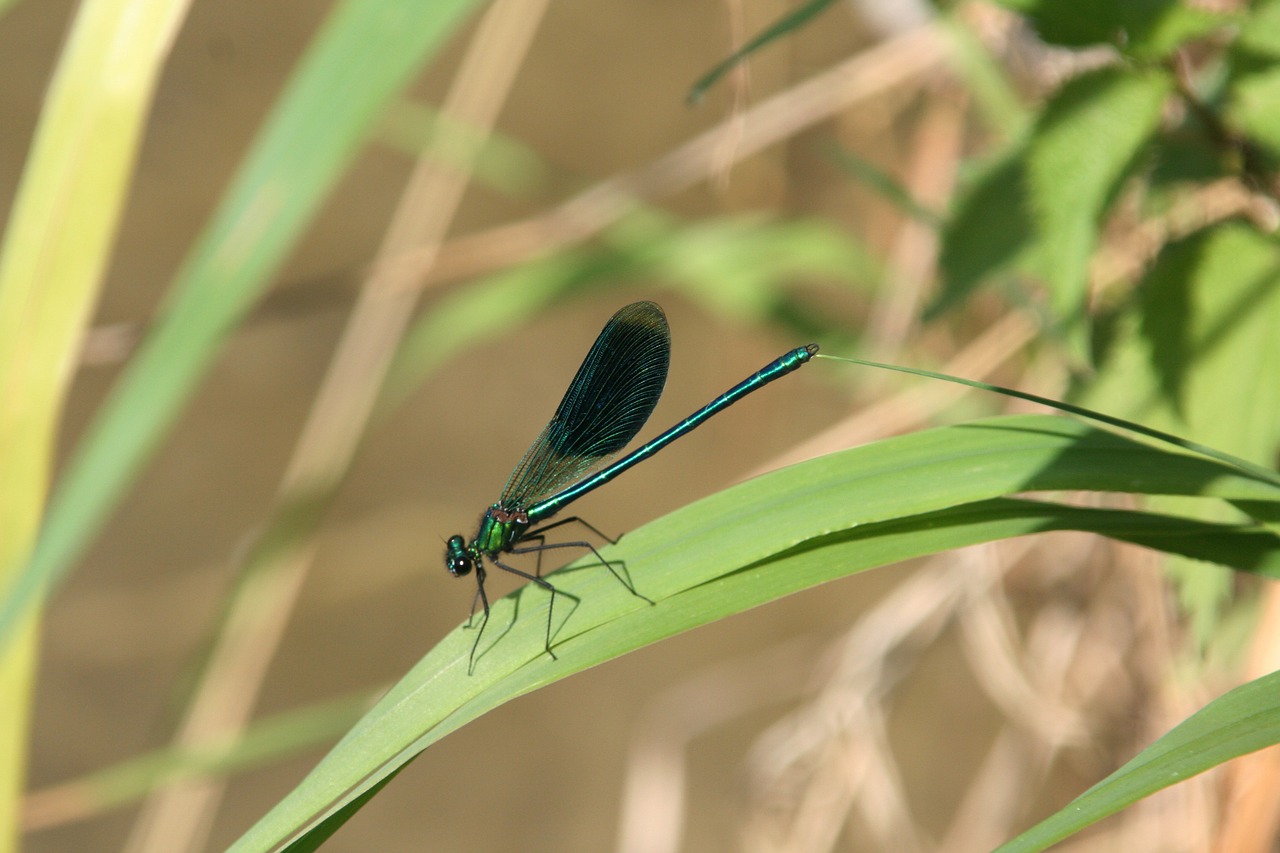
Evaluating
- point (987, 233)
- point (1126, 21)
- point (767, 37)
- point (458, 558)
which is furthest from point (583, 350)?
point (1126, 21)

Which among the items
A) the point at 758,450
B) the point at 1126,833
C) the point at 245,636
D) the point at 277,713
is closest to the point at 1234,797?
the point at 1126,833

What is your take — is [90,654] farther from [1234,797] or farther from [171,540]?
[1234,797]

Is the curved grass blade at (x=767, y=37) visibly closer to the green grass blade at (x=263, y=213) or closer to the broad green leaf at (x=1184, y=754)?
the green grass blade at (x=263, y=213)

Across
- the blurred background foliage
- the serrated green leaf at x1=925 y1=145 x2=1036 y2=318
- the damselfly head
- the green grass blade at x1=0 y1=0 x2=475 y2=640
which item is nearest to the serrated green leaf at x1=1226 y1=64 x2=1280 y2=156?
the blurred background foliage

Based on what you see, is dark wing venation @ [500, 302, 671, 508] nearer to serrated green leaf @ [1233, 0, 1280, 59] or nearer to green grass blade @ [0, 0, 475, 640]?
green grass blade @ [0, 0, 475, 640]

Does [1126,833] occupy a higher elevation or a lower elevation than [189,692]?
lower

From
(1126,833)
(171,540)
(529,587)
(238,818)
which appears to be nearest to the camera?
(529,587)

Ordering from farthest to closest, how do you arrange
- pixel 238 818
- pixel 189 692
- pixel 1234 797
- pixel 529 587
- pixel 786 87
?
pixel 786 87
pixel 238 818
pixel 189 692
pixel 1234 797
pixel 529 587
